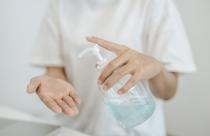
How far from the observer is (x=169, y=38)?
2.13 ft

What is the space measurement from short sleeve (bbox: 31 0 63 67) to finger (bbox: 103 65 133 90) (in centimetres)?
32

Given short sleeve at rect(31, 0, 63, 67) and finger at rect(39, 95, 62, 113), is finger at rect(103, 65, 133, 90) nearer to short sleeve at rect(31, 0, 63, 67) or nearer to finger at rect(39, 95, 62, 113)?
finger at rect(39, 95, 62, 113)

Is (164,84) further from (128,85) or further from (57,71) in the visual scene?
(57,71)

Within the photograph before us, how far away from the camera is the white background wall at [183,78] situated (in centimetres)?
93

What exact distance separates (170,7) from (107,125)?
34 centimetres

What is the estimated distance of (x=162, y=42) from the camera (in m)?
0.66

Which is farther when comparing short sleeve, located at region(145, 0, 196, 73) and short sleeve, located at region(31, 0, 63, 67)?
short sleeve, located at region(31, 0, 63, 67)

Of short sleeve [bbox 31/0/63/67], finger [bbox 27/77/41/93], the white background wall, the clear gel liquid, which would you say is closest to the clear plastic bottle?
the clear gel liquid

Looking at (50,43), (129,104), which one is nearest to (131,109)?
(129,104)

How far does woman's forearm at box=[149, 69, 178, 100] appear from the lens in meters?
0.64

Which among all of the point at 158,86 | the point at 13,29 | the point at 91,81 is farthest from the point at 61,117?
the point at 13,29

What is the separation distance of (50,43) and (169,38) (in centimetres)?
33

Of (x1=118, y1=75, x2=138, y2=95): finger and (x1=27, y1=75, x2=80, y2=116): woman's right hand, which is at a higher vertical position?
(x1=118, y1=75, x2=138, y2=95): finger

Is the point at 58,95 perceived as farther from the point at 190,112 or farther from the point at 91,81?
the point at 190,112
